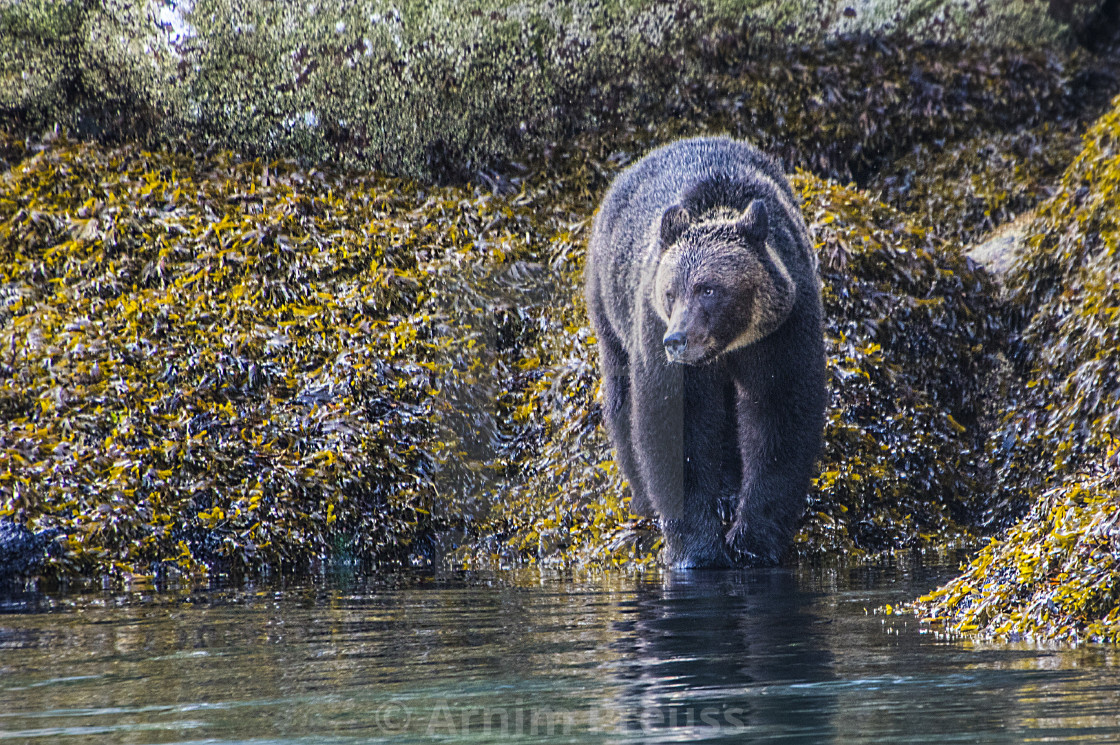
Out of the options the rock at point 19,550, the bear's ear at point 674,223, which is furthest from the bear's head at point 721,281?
the rock at point 19,550

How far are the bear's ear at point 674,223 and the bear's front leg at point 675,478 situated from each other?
837 millimetres

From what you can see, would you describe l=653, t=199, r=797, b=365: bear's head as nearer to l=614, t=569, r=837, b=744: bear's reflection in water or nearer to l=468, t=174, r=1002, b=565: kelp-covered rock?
l=468, t=174, r=1002, b=565: kelp-covered rock

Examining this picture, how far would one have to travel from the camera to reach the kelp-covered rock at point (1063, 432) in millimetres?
4664

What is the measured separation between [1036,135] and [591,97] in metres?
4.87

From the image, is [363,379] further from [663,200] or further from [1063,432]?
[1063,432]

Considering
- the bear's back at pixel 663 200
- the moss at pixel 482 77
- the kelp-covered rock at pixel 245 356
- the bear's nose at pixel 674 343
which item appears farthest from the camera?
the moss at pixel 482 77

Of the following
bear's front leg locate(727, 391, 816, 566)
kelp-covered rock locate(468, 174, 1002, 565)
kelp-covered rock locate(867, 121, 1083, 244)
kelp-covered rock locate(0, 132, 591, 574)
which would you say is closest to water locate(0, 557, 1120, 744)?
bear's front leg locate(727, 391, 816, 566)

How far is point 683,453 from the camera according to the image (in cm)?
807

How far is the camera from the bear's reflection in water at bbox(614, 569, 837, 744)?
3.20m

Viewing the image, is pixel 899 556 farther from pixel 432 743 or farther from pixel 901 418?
pixel 432 743

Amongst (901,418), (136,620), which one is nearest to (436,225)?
(901,418)

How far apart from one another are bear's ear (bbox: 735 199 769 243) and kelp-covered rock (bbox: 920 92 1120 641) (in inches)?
93.2

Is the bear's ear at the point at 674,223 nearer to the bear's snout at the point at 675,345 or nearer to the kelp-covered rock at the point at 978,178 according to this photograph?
the bear's snout at the point at 675,345

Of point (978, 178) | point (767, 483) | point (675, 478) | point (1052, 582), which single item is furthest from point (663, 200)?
point (978, 178)
